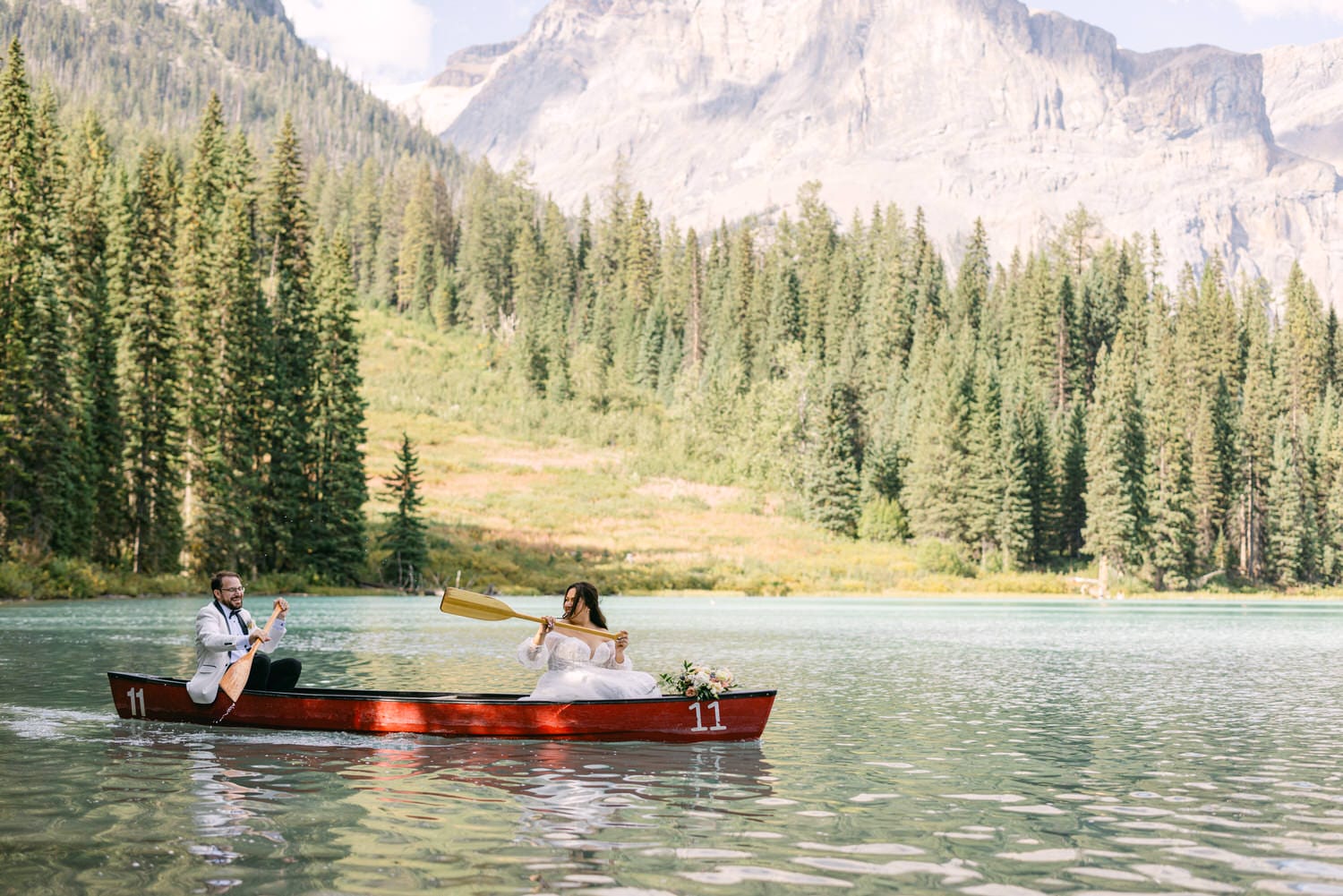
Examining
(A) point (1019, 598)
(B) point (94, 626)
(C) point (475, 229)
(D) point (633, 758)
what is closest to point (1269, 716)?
(D) point (633, 758)

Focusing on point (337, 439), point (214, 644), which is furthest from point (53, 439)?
point (214, 644)

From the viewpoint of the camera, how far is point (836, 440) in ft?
311

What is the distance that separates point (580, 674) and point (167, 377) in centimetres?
4647

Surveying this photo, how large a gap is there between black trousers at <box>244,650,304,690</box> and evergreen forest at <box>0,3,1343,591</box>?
34621 mm

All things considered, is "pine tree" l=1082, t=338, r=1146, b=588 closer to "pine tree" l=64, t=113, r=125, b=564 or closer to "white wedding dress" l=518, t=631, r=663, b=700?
"pine tree" l=64, t=113, r=125, b=564

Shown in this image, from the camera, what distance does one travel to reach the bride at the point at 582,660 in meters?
16.0

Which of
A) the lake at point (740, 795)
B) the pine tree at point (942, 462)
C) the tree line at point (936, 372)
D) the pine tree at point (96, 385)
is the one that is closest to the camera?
the lake at point (740, 795)

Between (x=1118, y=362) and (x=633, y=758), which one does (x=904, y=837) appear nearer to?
(x=633, y=758)

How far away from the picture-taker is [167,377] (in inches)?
2239

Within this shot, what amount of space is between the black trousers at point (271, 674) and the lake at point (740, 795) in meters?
0.69

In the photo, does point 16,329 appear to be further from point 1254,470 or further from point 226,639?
point 1254,470

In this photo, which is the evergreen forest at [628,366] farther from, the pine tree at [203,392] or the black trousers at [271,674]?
the black trousers at [271,674]

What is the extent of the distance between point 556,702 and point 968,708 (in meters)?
7.81

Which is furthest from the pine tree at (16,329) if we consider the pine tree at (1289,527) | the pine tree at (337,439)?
the pine tree at (1289,527)
